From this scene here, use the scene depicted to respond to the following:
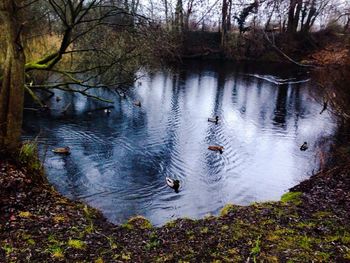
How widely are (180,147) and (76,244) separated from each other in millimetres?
11423

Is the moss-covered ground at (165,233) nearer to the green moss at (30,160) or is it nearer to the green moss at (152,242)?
the green moss at (152,242)

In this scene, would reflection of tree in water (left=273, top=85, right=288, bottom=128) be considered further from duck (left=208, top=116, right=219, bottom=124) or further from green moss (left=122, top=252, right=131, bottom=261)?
green moss (left=122, top=252, right=131, bottom=261)

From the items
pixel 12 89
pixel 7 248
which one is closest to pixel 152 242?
pixel 7 248

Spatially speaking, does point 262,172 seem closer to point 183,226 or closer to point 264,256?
point 183,226

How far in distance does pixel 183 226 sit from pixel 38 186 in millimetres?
2979

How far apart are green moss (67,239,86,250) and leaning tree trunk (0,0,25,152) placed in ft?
9.67

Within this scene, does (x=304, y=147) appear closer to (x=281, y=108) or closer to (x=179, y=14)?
(x=281, y=108)

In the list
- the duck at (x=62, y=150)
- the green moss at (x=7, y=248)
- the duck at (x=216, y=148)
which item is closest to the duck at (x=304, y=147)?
the duck at (x=216, y=148)

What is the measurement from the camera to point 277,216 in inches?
279

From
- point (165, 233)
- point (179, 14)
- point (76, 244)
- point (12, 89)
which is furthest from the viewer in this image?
point (179, 14)

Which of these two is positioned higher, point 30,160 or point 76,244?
point 30,160

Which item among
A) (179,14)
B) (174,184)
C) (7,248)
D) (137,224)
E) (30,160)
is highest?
(179,14)

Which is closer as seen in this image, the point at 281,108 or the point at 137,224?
the point at 137,224

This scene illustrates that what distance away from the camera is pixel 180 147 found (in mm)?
16953
